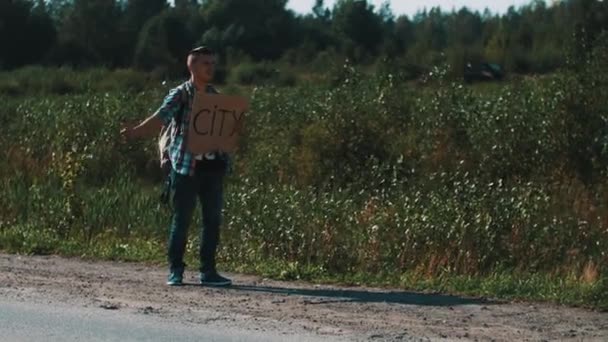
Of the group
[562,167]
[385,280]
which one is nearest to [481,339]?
[385,280]

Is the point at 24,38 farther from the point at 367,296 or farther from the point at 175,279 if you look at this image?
the point at 367,296

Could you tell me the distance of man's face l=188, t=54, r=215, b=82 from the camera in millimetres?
9547

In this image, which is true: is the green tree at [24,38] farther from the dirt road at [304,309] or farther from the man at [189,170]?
the man at [189,170]

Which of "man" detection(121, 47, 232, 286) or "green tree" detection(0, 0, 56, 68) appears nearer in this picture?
"man" detection(121, 47, 232, 286)

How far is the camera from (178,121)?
31.5ft

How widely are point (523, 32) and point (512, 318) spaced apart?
3585cm

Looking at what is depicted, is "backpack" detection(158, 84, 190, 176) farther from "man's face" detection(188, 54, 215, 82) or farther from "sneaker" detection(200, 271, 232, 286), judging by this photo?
"sneaker" detection(200, 271, 232, 286)

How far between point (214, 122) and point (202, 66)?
1.49ft

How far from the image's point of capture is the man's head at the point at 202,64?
955cm

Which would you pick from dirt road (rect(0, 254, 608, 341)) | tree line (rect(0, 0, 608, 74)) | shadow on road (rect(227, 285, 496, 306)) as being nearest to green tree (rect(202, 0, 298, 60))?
tree line (rect(0, 0, 608, 74))

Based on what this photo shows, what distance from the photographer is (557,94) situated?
18328 mm

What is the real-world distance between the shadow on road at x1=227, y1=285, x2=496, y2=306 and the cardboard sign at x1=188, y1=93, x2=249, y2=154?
1.18 m

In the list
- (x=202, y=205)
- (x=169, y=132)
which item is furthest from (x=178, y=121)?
(x=202, y=205)

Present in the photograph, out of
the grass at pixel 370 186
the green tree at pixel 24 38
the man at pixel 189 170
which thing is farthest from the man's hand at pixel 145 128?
the green tree at pixel 24 38
